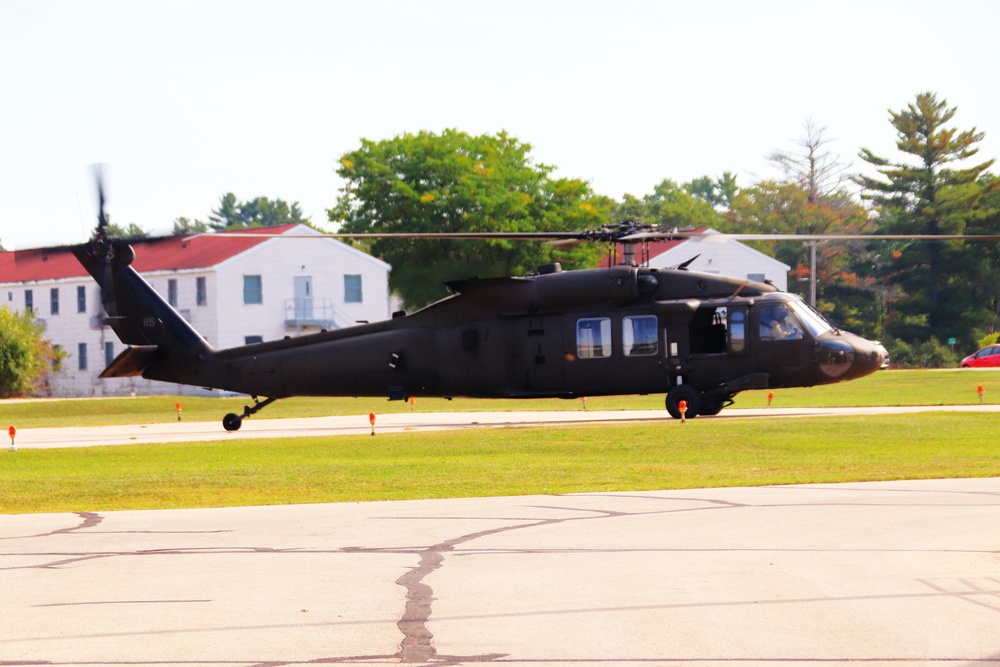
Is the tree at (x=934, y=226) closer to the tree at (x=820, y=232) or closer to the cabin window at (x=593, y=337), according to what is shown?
the tree at (x=820, y=232)

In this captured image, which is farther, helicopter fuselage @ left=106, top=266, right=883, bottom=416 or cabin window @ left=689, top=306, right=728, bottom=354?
cabin window @ left=689, top=306, right=728, bottom=354

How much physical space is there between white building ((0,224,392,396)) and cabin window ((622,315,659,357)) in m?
45.3

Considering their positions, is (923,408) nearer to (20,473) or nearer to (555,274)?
(555,274)

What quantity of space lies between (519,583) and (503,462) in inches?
495

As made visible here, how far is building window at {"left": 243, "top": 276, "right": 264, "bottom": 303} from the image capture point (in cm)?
7456

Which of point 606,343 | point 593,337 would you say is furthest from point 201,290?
point 606,343

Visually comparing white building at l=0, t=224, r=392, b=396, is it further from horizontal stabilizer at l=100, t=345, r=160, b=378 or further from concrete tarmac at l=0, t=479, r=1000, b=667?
concrete tarmac at l=0, t=479, r=1000, b=667

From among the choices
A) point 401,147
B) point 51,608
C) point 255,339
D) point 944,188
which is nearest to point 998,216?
point 944,188

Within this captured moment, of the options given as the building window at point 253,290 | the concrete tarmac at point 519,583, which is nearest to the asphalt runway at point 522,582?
the concrete tarmac at point 519,583

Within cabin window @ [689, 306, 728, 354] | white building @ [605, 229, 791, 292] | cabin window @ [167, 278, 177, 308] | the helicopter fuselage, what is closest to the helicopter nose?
the helicopter fuselage

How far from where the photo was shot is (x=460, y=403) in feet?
176

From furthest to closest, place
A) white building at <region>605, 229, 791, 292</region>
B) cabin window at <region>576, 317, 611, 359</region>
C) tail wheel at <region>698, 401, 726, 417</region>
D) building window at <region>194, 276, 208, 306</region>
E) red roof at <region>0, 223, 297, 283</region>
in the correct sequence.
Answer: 1. white building at <region>605, 229, 791, 292</region>
2. red roof at <region>0, 223, 297, 283</region>
3. building window at <region>194, 276, 208, 306</region>
4. tail wheel at <region>698, 401, 726, 417</region>
5. cabin window at <region>576, 317, 611, 359</region>

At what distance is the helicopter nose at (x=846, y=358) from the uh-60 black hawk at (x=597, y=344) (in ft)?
0.09

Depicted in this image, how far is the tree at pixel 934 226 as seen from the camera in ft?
298
